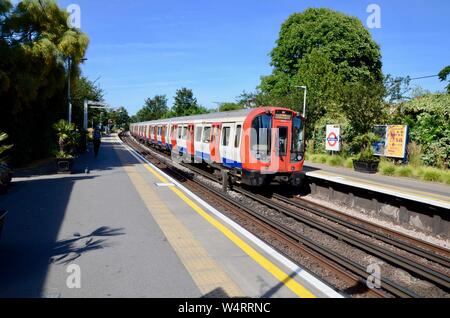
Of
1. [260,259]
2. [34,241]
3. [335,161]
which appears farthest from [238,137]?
[335,161]

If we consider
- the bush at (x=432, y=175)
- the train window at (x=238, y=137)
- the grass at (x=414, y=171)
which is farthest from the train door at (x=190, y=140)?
the bush at (x=432, y=175)

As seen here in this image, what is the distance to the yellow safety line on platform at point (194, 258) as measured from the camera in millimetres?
4844

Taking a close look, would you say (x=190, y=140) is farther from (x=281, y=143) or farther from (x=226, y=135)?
(x=281, y=143)

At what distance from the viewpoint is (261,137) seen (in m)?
12.1

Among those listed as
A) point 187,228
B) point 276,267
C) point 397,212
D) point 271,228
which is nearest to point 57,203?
point 187,228

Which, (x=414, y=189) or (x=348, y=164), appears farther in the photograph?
(x=348, y=164)

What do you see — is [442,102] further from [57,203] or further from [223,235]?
[57,203]

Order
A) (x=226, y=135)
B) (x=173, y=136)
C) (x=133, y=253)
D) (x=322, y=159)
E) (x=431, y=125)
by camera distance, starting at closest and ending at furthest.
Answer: (x=133, y=253) → (x=226, y=135) → (x=431, y=125) → (x=322, y=159) → (x=173, y=136)

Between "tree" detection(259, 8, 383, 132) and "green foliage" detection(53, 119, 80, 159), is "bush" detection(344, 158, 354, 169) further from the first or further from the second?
"green foliage" detection(53, 119, 80, 159)

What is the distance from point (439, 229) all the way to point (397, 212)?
4.62 feet

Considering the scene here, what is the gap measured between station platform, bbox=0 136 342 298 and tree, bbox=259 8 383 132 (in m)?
24.4

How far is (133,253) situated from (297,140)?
8199mm

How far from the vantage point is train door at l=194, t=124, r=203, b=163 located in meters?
17.8

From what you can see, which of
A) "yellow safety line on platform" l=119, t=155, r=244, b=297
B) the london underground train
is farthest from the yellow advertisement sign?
"yellow safety line on platform" l=119, t=155, r=244, b=297
